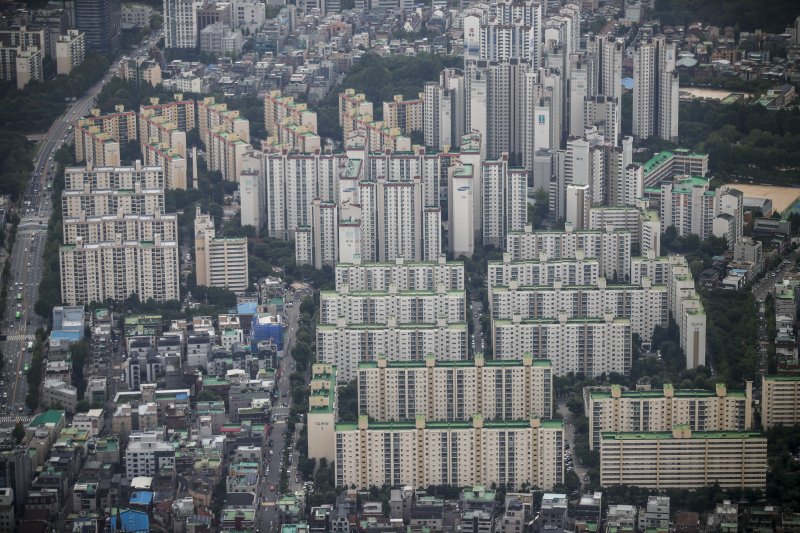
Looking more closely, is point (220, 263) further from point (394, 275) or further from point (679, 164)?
point (679, 164)

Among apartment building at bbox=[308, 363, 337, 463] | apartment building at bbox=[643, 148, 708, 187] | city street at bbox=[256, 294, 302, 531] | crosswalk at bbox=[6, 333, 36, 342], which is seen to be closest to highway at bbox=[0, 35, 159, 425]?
crosswalk at bbox=[6, 333, 36, 342]

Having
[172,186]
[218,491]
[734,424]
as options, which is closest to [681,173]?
[172,186]

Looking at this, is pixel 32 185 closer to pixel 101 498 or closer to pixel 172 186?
pixel 172 186

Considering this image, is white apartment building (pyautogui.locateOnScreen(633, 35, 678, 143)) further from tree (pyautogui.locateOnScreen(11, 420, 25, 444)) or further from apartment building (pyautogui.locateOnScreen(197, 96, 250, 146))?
tree (pyautogui.locateOnScreen(11, 420, 25, 444))

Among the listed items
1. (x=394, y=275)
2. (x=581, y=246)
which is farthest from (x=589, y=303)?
(x=394, y=275)

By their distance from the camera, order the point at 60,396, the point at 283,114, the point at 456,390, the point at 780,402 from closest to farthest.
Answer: the point at 780,402 → the point at 456,390 → the point at 60,396 → the point at 283,114

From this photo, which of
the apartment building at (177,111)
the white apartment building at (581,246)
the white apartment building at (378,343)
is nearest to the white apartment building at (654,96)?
the white apartment building at (581,246)

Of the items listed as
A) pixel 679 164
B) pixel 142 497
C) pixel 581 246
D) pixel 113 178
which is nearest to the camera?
pixel 142 497
